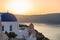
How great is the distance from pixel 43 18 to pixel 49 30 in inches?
3.8

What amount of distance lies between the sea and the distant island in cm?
3

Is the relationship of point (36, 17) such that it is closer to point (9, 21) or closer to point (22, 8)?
point (22, 8)

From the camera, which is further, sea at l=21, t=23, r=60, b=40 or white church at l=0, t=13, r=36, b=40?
sea at l=21, t=23, r=60, b=40

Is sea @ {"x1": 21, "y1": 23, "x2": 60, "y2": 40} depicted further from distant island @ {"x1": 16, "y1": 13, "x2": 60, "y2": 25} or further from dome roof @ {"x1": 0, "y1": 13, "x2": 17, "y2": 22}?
dome roof @ {"x1": 0, "y1": 13, "x2": 17, "y2": 22}

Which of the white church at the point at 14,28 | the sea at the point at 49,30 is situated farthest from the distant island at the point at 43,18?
the white church at the point at 14,28

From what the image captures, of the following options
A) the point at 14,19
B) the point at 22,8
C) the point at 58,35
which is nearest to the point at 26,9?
the point at 22,8

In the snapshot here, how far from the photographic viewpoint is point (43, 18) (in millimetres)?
1011

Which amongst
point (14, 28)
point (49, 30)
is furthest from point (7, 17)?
point (49, 30)

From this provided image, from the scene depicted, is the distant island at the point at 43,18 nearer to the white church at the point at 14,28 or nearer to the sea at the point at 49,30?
the sea at the point at 49,30

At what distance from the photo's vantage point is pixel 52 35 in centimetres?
93

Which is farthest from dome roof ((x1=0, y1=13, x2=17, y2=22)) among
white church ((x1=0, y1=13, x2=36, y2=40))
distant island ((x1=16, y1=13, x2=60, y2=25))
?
distant island ((x1=16, y1=13, x2=60, y2=25))

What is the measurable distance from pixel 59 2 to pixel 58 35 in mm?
212

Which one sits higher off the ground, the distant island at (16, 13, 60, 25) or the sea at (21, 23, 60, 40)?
the distant island at (16, 13, 60, 25)

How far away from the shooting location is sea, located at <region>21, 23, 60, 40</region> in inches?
36.2
